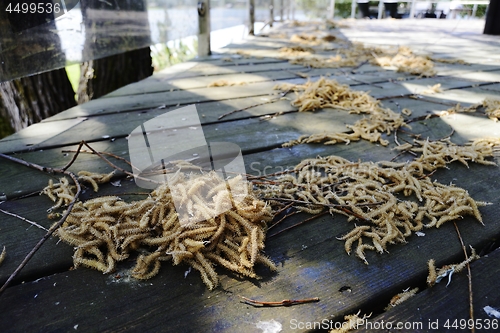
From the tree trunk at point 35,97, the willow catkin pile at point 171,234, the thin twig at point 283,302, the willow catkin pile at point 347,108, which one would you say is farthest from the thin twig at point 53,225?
the tree trunk at point 35,97

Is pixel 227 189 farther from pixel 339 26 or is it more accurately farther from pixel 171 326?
pixel 339 26

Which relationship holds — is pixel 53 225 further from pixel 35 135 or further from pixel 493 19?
pixel 493 19

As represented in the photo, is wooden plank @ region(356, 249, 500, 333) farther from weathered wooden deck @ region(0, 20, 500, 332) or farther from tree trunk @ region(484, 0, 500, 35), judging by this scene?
tree trunk @ region(484, 0, 500, 35)

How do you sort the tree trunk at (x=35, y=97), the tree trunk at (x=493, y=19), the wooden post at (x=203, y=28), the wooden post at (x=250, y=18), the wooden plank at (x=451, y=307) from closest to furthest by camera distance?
the wooden plank at (x=451, y=307) → the tree trunk at (x=35, y=97) → the wooden post at (x=203, y=28) → the tree trunk at (x=493, y=19) → the wooden post at (x=250, y=18)

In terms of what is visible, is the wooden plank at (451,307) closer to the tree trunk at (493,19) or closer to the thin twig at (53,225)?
the thin twig at (53,225)

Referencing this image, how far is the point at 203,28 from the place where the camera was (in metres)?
4.73

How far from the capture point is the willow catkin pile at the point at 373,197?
121 cm

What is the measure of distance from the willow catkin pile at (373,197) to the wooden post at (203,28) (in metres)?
3.63

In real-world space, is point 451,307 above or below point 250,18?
below

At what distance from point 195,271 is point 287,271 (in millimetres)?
278

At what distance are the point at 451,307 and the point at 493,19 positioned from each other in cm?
889

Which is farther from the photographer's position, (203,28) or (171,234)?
(203,28)

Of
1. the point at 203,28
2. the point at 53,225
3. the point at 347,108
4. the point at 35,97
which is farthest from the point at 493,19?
the point at 53,225

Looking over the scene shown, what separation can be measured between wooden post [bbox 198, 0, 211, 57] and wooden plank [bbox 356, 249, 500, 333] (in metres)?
4.46
